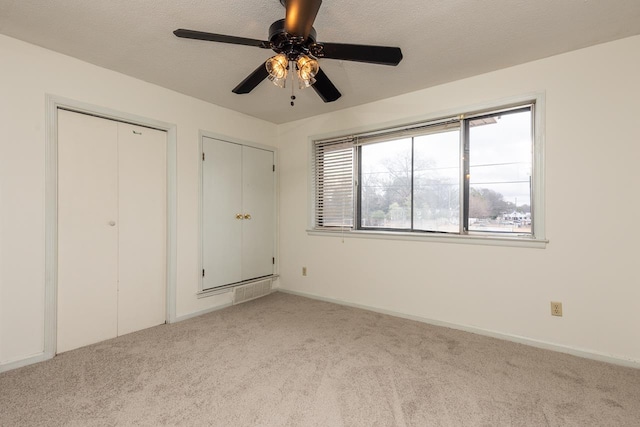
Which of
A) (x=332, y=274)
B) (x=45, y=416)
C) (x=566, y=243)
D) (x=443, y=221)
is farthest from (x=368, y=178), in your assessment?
(x=45, y=416)

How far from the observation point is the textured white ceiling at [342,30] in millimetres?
1842

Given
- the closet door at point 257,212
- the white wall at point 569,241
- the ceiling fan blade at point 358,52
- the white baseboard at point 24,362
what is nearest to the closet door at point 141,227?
the white baseboard at point 24,362

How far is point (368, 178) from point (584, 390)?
2.62 metres

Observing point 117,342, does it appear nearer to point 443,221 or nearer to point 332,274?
point 332,274

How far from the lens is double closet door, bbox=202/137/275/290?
347 cm

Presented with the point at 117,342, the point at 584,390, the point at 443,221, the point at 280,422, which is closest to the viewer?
the point at 280,422

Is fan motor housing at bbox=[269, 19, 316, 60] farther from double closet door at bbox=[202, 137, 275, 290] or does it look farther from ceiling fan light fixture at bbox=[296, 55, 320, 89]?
double closet door at bbox=[202, 137, 275, 290]

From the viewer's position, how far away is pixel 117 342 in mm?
2602

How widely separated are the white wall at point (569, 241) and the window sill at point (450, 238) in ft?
0.18

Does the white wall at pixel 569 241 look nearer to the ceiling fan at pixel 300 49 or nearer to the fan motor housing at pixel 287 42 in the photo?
the ceiling fan at pixel 300 49

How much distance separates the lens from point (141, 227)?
293 centimetres

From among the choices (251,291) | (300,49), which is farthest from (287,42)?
(251,291)

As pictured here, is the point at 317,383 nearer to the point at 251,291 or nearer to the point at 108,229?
the point at 251,291

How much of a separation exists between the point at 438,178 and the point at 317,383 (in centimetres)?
230
